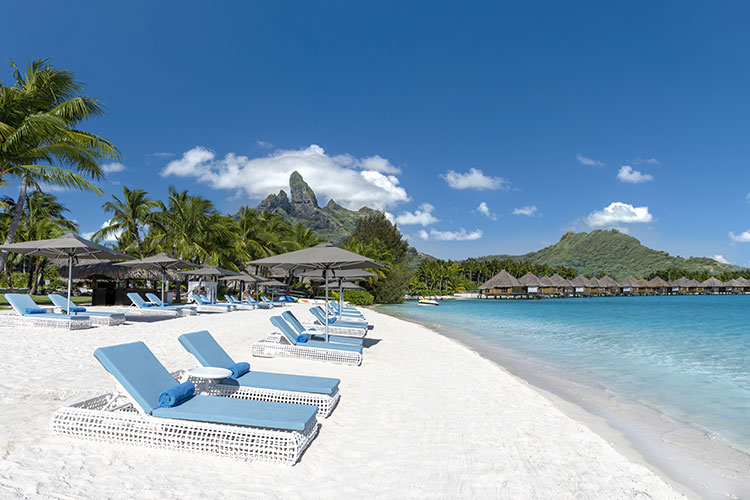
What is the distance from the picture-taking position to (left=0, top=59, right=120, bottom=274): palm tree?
12.6 meters

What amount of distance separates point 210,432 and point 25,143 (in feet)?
44.6

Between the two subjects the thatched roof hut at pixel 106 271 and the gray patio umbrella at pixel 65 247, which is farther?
the thatched roof hut at pixel 106 271

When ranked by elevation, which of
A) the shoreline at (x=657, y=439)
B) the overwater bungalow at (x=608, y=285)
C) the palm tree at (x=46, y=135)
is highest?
the palm tree at (x=46, y=135)

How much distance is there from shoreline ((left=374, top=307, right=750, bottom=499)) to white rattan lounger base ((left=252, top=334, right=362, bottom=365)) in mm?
3079

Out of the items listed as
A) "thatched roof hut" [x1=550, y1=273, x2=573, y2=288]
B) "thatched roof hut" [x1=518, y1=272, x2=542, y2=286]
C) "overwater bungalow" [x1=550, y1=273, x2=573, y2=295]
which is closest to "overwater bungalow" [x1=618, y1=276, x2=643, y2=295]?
"overwater bungalow" [x1=550, y1=273, x2=573, y2=295]

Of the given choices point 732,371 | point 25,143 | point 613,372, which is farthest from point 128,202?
point 732,371

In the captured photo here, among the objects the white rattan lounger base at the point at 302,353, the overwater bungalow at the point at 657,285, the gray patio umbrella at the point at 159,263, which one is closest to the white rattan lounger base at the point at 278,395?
the white rattan lounger base at the point at 302,353

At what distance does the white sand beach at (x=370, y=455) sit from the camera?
2.97 metres

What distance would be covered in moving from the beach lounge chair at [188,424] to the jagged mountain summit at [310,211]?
111m

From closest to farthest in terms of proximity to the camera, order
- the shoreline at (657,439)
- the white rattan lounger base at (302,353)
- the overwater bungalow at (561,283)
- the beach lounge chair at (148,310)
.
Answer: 1. the shoreline at (657,439)
2. the white rattan lounger base at (302,353)
3. the beach lounge chair at (148,310)
4. the overwater bungalow at (561,283)

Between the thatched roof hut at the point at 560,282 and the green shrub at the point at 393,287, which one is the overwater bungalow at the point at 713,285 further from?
the green shrub at the point at 393,287

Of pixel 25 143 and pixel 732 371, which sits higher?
pixel 25 143

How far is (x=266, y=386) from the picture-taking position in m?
4.81

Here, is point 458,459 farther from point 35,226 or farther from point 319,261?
point 35,226
